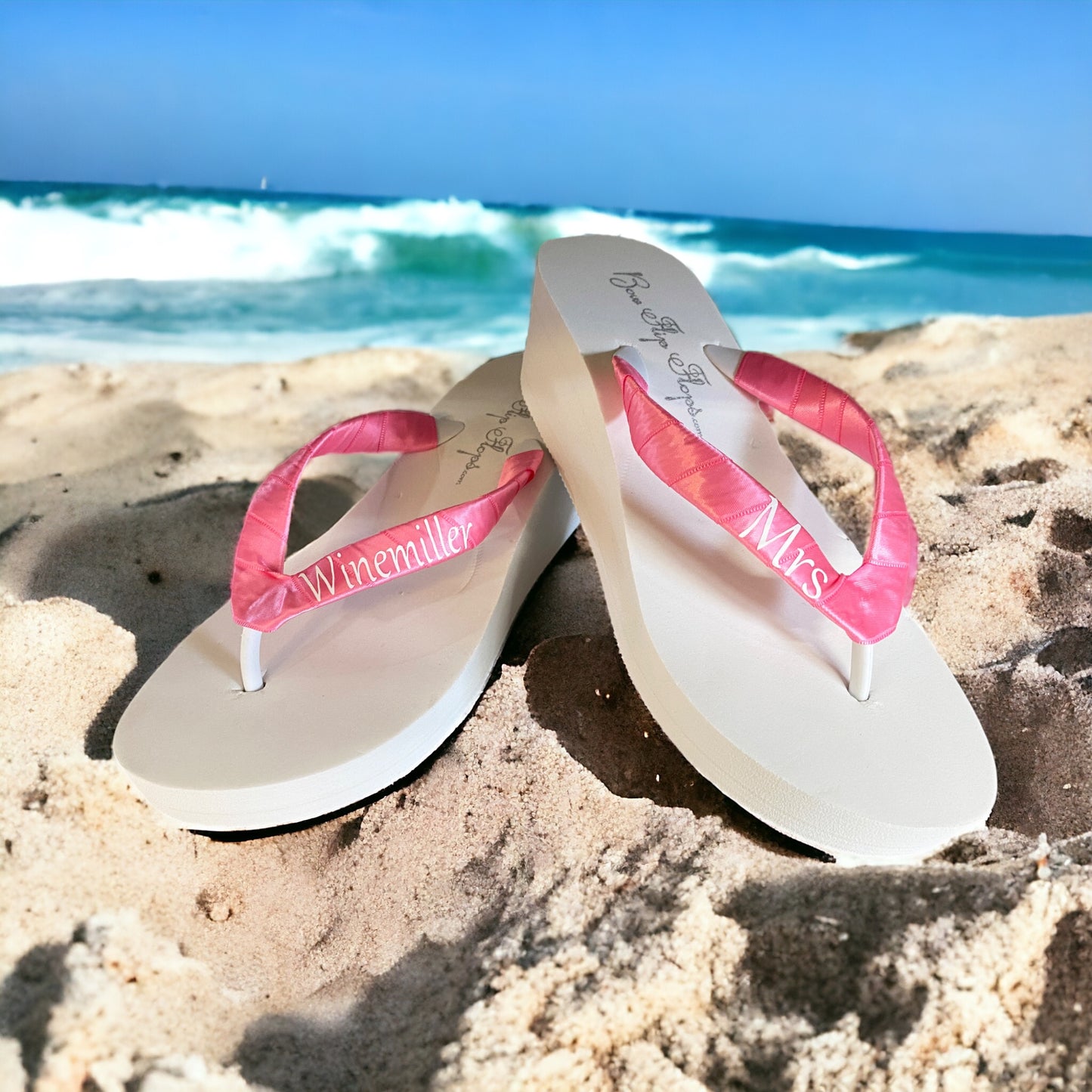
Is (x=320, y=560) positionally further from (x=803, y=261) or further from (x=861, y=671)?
(x=803, y=261)

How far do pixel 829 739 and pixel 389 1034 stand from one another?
44 cm

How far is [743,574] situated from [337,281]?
13.0 ft

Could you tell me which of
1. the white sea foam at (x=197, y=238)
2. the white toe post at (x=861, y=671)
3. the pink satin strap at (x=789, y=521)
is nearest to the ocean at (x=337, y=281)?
the white sea foam at (x=197, y=238)

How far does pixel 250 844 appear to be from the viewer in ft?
2.82

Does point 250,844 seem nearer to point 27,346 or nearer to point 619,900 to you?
point 619,900

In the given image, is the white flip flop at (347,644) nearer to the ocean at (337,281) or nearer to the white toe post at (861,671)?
the white toe post at (861,671)

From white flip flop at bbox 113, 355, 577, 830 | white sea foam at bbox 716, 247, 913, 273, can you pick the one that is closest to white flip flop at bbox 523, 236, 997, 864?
white flip flop at bbox 113, 355, 577, 830

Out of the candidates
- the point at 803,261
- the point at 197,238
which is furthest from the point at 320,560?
the point at 803,261

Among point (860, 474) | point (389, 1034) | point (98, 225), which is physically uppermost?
point (860, 474)

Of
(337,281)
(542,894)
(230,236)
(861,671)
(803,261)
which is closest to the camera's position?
(542,894)

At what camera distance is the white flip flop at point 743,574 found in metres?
0.81

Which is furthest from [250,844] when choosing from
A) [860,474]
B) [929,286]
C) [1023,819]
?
[929,286]

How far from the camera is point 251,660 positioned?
92 cm

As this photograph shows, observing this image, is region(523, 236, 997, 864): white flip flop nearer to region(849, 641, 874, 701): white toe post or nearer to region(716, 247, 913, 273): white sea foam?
region(849, 641, 874, 701): white toe post
